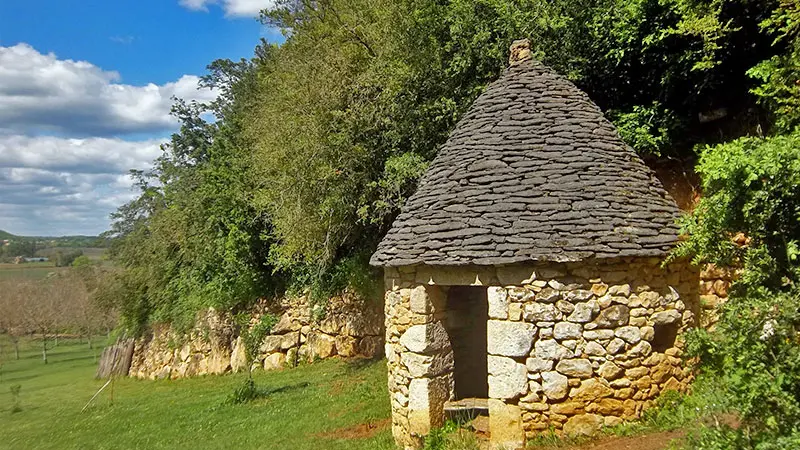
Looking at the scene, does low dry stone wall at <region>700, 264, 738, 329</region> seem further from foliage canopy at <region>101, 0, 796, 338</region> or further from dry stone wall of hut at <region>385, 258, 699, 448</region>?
foliage canopy at <region>101, 0, 796, 338</region>

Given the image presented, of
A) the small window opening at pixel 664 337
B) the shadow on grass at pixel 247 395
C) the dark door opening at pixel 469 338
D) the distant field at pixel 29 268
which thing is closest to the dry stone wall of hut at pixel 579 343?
the small window opening at pixel 664 337

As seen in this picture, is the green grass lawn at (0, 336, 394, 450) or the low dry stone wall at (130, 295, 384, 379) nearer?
the green grass lawn at (0, 336, 394, 450)

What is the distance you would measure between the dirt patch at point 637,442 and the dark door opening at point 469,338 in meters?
3.26

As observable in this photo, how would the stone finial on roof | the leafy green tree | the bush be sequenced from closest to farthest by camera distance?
the bush
the stone finial on roof
the leafy green tree

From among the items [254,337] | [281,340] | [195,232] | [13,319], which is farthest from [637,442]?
[13,319]

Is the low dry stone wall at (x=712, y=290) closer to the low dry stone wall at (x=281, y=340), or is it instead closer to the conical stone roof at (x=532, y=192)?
the conical stone roof at (x=532, y=192)

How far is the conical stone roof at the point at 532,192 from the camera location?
6.04m

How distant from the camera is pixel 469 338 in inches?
375

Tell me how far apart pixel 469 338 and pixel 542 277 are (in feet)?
12.6

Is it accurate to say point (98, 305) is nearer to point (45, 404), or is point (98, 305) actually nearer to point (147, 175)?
point (45, 404)

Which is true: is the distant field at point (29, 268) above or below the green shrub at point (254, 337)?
above

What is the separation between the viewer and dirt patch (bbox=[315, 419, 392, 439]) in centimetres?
806

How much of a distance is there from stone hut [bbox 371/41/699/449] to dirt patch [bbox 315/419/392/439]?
0.96 metres

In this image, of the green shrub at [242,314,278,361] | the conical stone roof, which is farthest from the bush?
the green shrub at [242,314,278,361]
